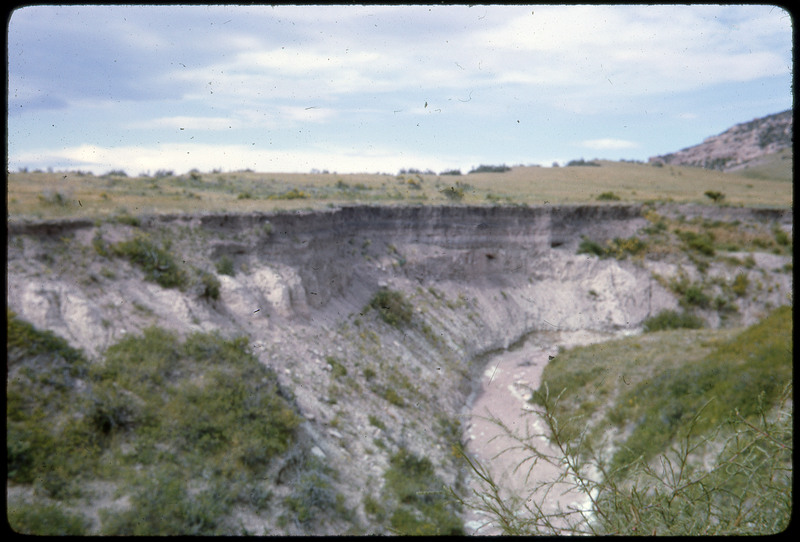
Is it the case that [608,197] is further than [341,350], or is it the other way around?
[608,197]

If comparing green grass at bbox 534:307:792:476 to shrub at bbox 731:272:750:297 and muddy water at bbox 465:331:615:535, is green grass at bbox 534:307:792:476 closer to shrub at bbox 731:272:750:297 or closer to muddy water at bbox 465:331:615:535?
muddy water at bbox 465:331:615:535

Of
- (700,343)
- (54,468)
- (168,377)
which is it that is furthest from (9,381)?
(700,343)

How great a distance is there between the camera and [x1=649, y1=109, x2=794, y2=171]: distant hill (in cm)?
6512

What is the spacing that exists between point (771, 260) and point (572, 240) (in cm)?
1030

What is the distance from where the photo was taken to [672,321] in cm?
2528

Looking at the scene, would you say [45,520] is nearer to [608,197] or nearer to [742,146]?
[608,197]

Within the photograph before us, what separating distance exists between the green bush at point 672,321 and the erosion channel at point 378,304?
0.66 metres

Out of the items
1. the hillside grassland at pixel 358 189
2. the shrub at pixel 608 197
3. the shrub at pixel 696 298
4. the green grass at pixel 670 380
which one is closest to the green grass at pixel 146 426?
the hillside grassland at pixel 358 189

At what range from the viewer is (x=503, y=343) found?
75.8 feet

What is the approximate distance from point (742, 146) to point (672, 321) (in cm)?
6112

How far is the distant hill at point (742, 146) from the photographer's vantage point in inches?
2564

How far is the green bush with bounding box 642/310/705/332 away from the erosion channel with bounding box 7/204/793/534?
0.66 meters

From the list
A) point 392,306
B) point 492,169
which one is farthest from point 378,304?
point 492,169

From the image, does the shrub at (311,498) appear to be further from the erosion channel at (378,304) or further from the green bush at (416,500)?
the green bush at (416,500)
